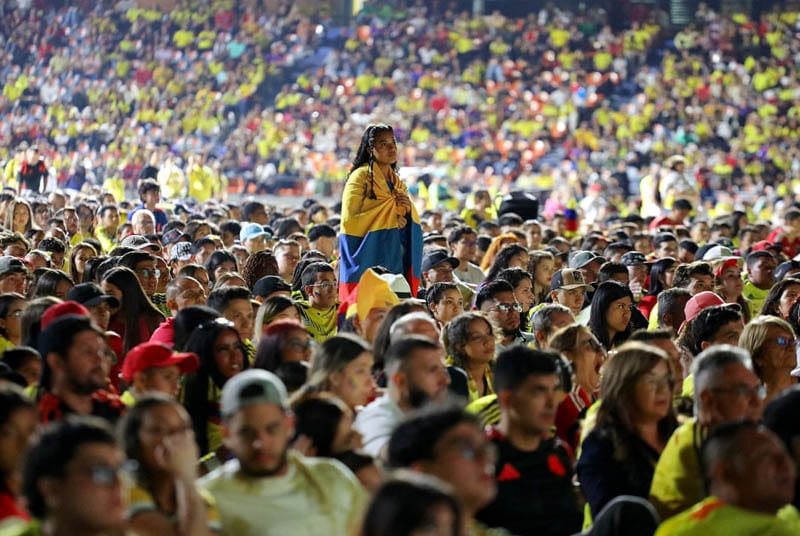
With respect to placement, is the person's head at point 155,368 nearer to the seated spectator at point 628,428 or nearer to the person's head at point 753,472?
the seated spectator at point 628,428

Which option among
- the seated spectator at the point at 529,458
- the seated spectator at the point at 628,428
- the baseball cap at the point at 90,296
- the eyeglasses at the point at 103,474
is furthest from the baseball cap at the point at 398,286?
the eyeglasses at the point at 103,474

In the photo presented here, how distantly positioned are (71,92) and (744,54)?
15.8m

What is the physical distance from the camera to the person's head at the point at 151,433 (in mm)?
4160

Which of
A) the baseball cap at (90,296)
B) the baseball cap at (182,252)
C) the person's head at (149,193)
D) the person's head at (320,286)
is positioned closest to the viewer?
the baseball cap at (90,296)

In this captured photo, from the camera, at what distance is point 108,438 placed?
3689 mm

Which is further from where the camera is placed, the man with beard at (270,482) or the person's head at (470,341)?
the person's head at (470,341)

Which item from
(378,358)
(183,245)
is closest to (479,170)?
(183,245)

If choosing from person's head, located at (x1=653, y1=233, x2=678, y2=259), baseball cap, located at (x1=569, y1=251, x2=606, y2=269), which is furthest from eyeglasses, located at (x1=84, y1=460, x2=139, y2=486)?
person's head, located at (x1=653, y1=233, x2=678, y2=259)

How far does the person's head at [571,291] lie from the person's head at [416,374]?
3.97 meters

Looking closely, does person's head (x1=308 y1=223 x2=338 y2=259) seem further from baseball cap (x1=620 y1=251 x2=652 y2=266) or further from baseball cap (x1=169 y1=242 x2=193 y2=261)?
baseball cap (x1=620 y1=251 x2=652 y2=266)

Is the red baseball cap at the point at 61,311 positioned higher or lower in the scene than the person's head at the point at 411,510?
higher

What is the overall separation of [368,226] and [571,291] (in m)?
1.52

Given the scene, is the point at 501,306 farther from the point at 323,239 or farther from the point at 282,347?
the point at 323,239

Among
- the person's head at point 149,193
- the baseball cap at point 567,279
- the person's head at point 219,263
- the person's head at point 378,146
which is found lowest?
the baseball cap at point 567,279
